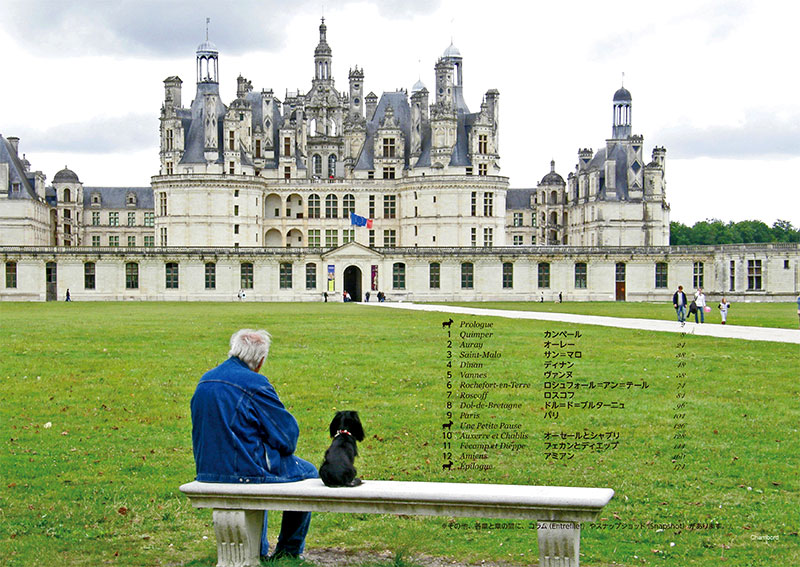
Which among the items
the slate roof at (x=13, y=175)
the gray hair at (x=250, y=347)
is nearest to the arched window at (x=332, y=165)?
the slate roof at (x=13, y=175)

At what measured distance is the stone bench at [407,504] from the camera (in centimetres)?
795

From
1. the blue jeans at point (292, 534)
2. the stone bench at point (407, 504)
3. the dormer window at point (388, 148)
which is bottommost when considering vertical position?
the blue jeans at point (292, 534)

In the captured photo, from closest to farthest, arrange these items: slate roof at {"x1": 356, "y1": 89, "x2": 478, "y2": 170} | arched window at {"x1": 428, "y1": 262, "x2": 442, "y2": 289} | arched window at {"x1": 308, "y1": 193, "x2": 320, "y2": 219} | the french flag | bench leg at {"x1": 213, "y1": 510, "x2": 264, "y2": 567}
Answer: bench leg at {"x1": 213, "y1": 510, "x2": 264, "y2": 567} < arched window at {"x1": 428, "y1": 262, "x2": 442, "y2": 289} < the french flag < slate roof at {"x1": 356, "y1": 89, "x2": 478, "y2": 170} < arched window at {"x1": 308, "y1": 193, "x2": 320, "y2": 219}

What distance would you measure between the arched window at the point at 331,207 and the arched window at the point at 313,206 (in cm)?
77

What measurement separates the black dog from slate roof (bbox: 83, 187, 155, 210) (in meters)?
94.5

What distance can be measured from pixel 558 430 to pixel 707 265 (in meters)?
60.5

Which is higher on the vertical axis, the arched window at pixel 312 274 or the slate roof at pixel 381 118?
the slate roof at pixel 381 118

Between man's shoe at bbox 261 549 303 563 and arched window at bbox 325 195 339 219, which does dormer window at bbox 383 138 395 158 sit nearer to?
arched window at bbox 325 195 339 219

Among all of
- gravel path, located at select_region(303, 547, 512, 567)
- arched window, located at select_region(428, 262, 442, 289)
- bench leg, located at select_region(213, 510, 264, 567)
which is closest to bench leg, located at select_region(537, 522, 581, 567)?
gravel path, located at select_region(303, 547, 512, 567)

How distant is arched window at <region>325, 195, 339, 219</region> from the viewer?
8131 cm

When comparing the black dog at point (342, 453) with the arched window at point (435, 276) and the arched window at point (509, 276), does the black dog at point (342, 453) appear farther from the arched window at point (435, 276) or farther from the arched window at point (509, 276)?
the arched window at point (509, 276)

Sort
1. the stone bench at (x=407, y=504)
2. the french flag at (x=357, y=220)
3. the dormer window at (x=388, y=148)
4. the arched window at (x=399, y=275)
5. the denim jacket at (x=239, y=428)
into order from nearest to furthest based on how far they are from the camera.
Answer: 1. the stone bench at (x=407, y=504)
2. the denim jacket at (x=239, y=428)
3. the arched window at (x=399, y=275)
4. the french flag at (x=357, y=220)
5. the dormer window at (x=388, y=148)

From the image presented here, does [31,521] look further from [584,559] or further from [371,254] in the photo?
[371,254]

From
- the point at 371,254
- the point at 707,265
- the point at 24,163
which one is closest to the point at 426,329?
the point at 371,254
